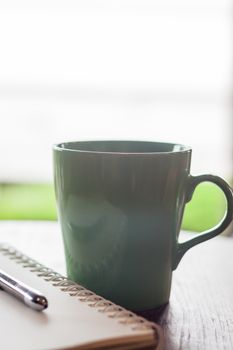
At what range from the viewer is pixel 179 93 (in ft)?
8.41

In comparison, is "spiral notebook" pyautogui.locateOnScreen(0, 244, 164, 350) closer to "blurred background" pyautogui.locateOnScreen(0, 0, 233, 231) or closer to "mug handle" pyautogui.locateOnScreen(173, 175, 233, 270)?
"mug handle" pyautogui.locateOnScreen(173, 175, 233, 270)

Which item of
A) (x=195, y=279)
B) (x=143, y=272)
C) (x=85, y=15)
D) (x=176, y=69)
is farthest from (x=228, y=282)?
(x=85, y=15)

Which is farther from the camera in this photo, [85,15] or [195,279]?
[85,15]

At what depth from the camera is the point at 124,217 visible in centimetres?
47

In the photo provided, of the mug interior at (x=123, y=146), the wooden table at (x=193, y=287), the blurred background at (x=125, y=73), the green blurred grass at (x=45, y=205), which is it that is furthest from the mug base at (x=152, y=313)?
the blurred background at (x=125, y=73)

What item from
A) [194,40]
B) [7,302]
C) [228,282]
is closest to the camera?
[7,302]

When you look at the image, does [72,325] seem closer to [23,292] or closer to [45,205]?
[23,292]

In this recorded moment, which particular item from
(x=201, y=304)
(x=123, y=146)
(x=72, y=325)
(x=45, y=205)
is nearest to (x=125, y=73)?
(x=45, y=205)

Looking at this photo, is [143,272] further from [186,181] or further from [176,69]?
[176,69]

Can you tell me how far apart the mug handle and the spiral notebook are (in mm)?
99

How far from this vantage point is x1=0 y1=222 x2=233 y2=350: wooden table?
1.46ft

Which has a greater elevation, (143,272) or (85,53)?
(85,53)

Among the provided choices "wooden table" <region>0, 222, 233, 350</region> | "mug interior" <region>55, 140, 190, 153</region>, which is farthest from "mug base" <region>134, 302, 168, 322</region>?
"mug interior" <region>55, 140, 190, 153</region>

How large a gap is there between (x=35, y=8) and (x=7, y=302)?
7.70ft
